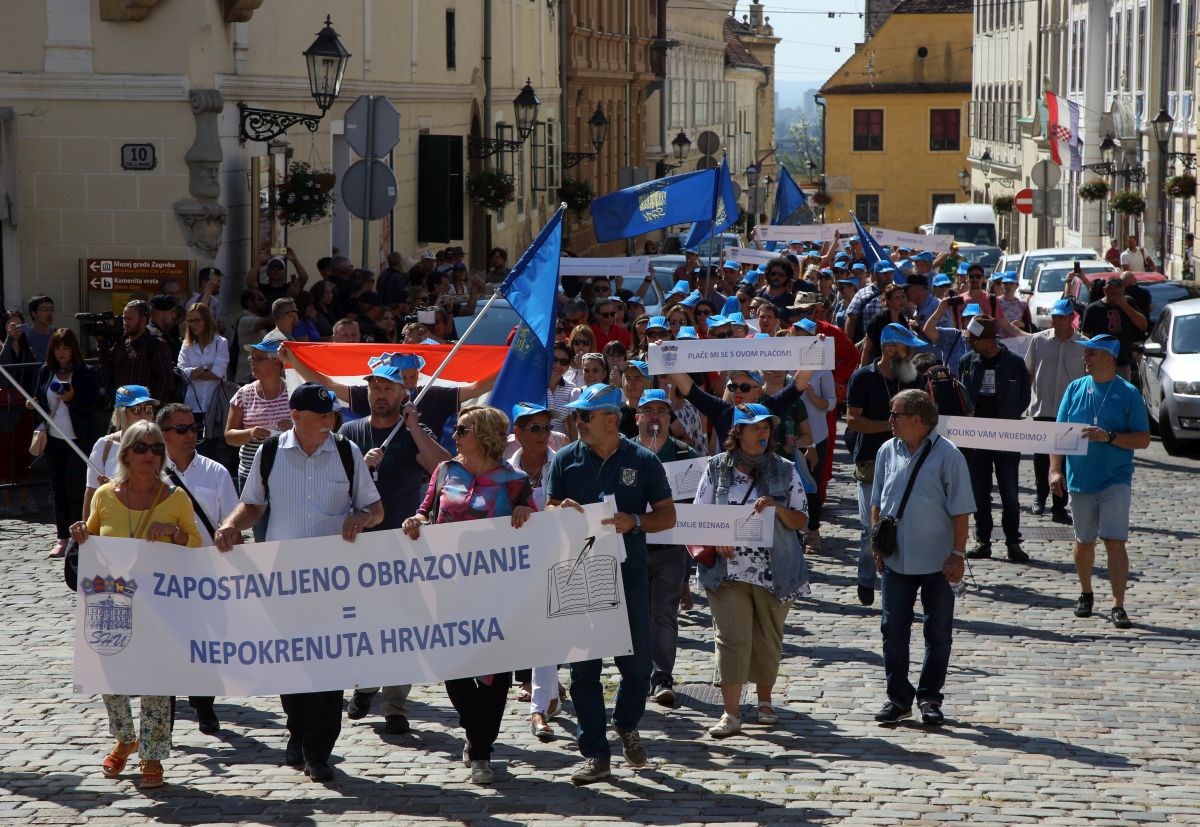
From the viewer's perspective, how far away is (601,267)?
2125 centimetres

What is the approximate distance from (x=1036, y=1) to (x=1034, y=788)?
60.1 metres

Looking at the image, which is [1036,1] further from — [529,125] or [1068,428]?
[1068,428]

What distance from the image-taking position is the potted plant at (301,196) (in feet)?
68.9

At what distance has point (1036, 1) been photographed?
64.7m

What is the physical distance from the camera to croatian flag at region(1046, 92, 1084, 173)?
50.7 metres

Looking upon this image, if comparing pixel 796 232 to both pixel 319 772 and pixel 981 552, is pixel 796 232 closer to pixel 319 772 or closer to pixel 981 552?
pixel 981 552

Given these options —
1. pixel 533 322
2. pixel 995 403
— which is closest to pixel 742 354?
pixel 533 322

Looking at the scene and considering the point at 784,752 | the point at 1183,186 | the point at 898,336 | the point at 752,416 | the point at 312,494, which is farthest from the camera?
the point at 1183,186

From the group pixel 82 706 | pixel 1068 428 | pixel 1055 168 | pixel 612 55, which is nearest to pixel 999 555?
pixel 1068 428

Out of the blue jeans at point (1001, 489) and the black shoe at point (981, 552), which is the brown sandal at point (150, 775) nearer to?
the blue jeans at point (1001, 489)

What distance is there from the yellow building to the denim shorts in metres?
77.1

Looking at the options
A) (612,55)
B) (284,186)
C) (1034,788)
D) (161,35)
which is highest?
(612,55)

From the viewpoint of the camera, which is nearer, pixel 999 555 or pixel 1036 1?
pixel 999 555

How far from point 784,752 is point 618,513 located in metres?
1.48
